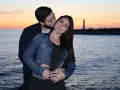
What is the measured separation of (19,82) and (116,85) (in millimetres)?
5325

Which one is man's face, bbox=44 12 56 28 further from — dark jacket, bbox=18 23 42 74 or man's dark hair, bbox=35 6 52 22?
dark jacket, bbox=18 23 42 74

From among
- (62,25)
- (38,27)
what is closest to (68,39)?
(62,25)

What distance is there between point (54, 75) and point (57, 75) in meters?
0.03

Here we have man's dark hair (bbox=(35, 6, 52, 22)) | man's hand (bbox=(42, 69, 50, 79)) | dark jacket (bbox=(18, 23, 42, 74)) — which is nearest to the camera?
man's hand (bbox=(42, 69, 50, 79))

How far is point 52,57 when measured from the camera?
99.0 inches

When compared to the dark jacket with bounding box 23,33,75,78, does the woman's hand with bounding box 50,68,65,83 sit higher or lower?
lower

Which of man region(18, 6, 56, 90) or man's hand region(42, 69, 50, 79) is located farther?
man region(18, 6, 56, 90)

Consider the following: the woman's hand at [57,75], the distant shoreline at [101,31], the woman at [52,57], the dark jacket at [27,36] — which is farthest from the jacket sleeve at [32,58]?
the distant shoreline at [101,31]

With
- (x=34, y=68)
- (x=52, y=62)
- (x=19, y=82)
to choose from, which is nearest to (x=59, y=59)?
(x=52, y=62)

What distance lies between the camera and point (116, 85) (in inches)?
574

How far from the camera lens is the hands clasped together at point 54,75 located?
2445mm

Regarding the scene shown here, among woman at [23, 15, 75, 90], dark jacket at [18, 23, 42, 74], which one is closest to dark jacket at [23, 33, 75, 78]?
woman at [23, 15, 75, 90]

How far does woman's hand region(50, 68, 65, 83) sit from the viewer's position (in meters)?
2.47

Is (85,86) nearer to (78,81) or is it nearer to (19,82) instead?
(78,81)
